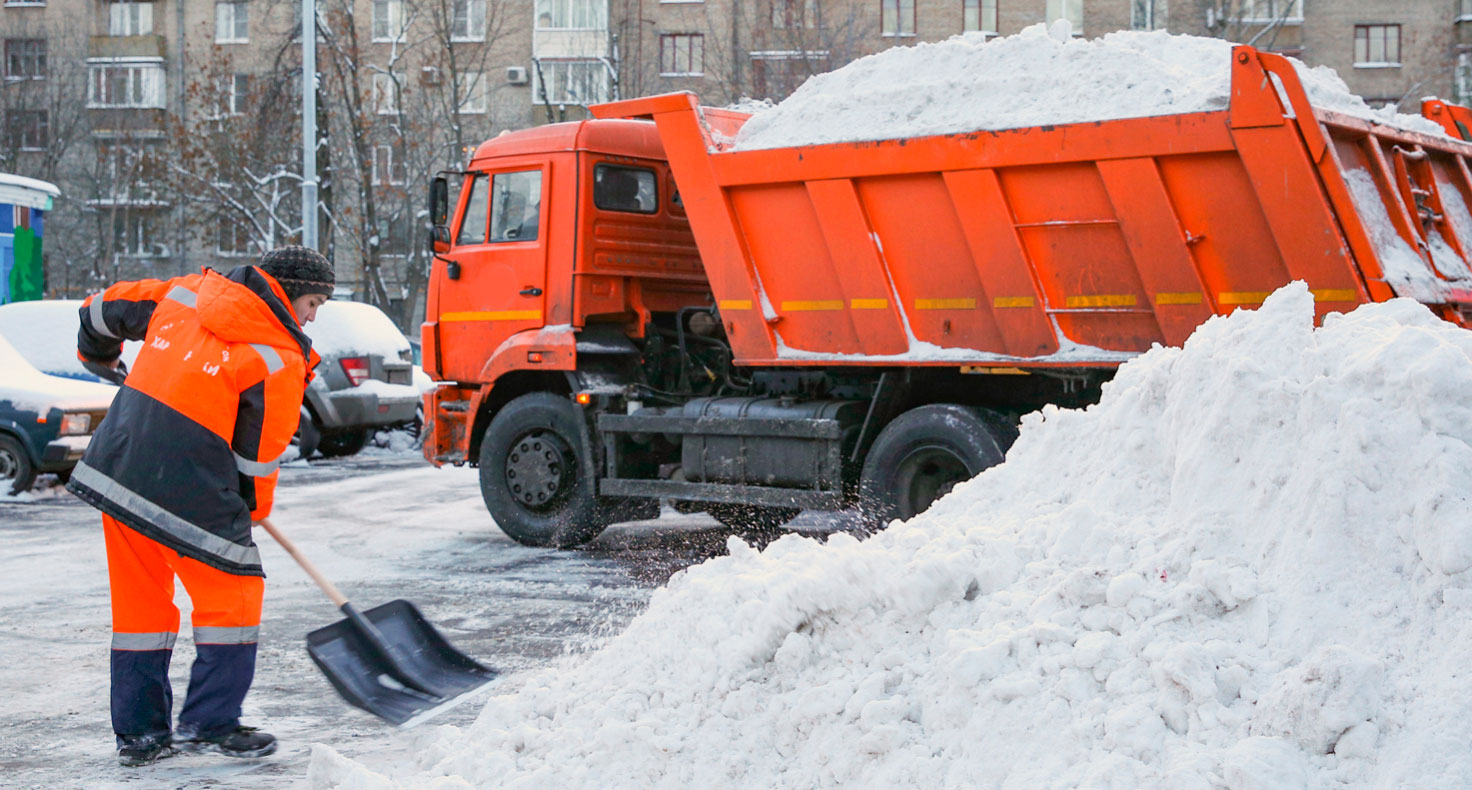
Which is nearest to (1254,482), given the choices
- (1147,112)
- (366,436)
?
(1147,112)

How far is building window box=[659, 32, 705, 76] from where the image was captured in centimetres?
3669

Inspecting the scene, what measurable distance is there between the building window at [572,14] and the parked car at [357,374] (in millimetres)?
23782

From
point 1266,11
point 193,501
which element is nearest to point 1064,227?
point 193,501

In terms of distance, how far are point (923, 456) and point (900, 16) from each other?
30.6 m

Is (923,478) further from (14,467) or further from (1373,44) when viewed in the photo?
(1373,44)

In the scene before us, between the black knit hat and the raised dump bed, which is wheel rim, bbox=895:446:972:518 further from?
the black knit hat

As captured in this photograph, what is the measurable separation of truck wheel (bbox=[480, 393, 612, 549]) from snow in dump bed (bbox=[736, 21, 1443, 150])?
7.15 ft

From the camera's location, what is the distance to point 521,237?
8969mm

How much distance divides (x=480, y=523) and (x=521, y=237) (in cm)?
229

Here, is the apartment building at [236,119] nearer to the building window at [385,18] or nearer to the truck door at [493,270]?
the building window at [385,18]

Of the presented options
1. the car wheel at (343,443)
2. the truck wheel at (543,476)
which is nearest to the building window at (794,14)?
the car wheel at (343,443)

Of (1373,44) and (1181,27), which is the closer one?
(1181,27)

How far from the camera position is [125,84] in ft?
135

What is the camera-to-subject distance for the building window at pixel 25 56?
4103cm
